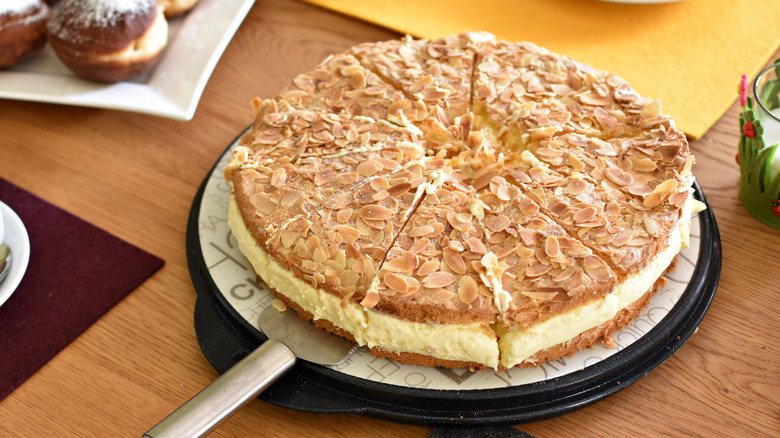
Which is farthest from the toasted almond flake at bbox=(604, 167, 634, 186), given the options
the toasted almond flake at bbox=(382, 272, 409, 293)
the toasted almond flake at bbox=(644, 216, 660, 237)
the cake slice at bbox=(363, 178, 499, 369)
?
the toasted almond flake at bbox=(382, 272, 409, 293)

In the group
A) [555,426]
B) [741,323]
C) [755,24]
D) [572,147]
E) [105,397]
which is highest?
[755,24]

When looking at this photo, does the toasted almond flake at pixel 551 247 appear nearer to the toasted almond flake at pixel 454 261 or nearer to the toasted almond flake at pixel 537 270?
the toasted almond flake at pixel 537 270

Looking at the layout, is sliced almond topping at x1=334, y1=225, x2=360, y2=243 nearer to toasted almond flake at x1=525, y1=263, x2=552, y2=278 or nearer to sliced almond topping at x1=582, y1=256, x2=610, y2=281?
toasted almond flake at x1=525, y1=263, x2=552, y2=278

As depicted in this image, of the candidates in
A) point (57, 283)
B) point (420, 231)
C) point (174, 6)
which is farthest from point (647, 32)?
point (57, 283)

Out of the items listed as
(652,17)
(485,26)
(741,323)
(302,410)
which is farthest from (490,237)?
(652,17)

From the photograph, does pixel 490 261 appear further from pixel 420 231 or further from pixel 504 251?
pixel 420 231

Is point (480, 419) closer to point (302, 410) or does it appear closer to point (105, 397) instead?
point (302, 410)
